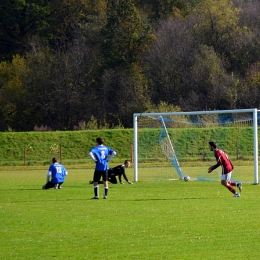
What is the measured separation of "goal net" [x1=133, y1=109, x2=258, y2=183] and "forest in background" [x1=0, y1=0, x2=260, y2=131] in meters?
34.0

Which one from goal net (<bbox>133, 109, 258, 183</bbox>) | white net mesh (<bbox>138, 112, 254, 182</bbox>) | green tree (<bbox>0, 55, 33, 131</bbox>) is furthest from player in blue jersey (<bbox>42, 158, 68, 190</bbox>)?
green tree (<bbox>0, 55, 33, 131</bbox>)

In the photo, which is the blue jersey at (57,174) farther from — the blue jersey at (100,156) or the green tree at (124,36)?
the green tree at (124,36)

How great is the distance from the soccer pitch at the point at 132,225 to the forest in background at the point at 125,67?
46715 mm

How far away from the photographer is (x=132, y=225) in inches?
595

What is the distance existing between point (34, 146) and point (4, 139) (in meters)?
2.67

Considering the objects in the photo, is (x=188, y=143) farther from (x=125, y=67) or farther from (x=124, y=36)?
(x=124, y=36)

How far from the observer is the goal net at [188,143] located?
31062 mm

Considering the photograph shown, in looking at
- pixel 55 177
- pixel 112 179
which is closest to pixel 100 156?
pixel 55 177

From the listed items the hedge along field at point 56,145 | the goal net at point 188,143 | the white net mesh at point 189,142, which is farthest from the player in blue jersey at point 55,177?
the hedge along field at point 56,145

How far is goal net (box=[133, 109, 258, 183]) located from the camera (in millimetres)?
31062

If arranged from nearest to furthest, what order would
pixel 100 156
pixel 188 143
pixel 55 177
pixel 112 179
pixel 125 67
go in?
pixel 100 156
pixel 55 177
pixel 112 179
pixel 188 143
pixel 125 67

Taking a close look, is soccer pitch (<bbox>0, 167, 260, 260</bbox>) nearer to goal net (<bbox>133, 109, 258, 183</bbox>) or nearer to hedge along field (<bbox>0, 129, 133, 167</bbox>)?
goal net (<bbox>133, 109, 258, 183</bbox>)

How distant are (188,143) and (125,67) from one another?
133 ft

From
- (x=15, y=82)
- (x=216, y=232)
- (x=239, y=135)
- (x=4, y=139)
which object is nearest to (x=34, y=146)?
(x=4, y=139)
